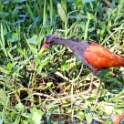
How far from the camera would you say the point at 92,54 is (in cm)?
379

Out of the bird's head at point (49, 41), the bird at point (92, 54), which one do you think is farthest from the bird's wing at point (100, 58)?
the bird's head at point (49, 41)

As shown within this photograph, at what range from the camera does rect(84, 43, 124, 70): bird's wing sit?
3.78 m

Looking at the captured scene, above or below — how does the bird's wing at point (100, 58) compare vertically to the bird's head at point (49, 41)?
below

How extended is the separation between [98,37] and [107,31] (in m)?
0.10

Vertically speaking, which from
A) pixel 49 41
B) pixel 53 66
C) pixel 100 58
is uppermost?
pixel 49 41

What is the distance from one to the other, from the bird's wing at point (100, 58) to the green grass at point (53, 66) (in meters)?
0.29

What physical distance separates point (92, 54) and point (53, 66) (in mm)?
500

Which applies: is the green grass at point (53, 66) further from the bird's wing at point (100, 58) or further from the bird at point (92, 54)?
the bird's wing at point (100, 58)

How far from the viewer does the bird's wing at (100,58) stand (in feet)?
12.4

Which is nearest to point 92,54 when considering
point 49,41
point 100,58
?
point 100,58

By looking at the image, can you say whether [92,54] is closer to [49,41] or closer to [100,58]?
[100,58]

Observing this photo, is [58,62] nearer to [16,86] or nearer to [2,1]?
[16,86]

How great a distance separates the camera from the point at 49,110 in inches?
147

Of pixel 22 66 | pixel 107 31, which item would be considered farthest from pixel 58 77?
pixel 107 31
